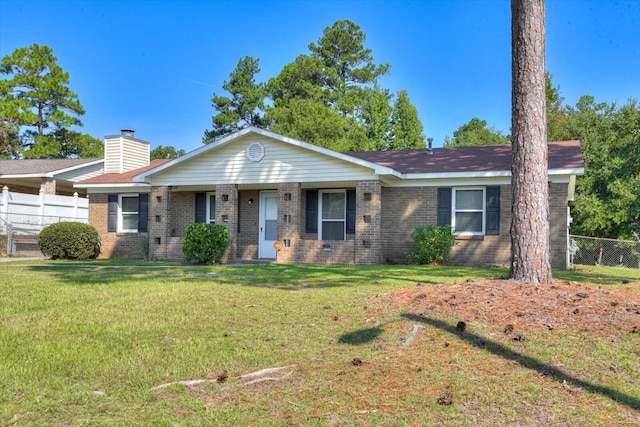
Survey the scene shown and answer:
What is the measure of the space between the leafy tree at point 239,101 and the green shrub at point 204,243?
1109 inches

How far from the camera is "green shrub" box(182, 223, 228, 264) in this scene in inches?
643

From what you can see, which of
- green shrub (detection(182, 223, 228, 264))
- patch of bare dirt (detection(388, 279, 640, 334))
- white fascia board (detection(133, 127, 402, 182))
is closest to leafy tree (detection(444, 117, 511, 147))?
white fascia board (detection(133, 127, 402, 182))

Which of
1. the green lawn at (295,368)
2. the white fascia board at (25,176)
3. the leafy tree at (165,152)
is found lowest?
the green lawn at (295,368)

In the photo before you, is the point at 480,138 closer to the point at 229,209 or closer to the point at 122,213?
the point at 229,209

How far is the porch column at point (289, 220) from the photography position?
55.0 ft

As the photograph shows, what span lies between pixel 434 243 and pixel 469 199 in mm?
1856

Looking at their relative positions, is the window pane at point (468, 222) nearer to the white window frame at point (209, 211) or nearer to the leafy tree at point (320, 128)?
the white window frame at point (209, 211)

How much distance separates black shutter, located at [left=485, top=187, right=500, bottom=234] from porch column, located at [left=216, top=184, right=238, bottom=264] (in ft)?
25.7

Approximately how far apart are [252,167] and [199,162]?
1.95 meters

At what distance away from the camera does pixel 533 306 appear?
558 cm

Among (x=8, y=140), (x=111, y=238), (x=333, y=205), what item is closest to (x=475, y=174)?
(x=333, y=205)

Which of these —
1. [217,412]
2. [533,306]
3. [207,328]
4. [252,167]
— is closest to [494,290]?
[533,306]

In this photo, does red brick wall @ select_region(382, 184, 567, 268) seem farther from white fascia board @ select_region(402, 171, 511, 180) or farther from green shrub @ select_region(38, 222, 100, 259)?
green shrub @ select_region(38, 222, 100, 259)

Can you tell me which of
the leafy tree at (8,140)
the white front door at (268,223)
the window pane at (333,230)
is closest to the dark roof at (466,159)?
the window pane at (333,230)
